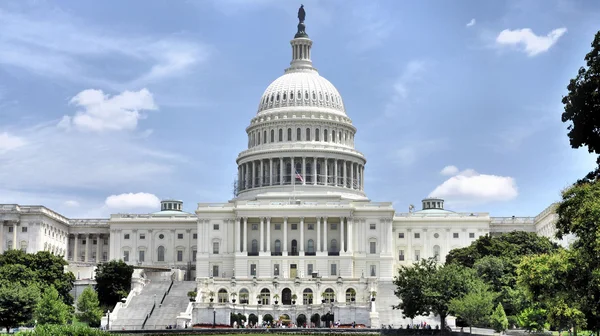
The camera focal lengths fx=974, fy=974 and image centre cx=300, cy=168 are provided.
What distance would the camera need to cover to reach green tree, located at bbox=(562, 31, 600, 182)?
203 ft

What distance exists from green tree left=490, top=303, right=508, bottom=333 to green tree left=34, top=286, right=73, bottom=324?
44.8 meters

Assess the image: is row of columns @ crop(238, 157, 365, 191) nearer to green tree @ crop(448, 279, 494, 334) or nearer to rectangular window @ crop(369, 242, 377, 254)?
rectangular window @ crop(369, 242, 377, 254)

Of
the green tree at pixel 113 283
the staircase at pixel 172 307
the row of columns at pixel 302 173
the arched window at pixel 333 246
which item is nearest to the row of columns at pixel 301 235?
the arched window at pixel 333 246

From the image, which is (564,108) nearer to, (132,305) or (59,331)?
(59,331)

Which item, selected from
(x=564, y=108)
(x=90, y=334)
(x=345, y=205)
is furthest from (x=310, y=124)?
(x=90, y=334)

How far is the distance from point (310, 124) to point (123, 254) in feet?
129

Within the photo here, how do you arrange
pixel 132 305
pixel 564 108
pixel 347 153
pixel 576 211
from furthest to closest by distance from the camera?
1. pixel 347 153
2. pixel 132 305
3. pixel 564 108
4. pixel 576 211

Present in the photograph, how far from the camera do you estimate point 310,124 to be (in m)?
164

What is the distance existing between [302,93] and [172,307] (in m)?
55.1

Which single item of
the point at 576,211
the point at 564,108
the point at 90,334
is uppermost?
the point at 564,108

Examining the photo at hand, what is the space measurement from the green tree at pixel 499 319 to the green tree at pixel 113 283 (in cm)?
5639

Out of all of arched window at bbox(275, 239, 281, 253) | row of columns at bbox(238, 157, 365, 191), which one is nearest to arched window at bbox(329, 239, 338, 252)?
arched window at bbox(275, 239, 281, 253)

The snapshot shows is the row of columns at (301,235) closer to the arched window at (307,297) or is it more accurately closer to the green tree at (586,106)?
the arched window at (307,297)

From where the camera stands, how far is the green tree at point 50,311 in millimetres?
101750
